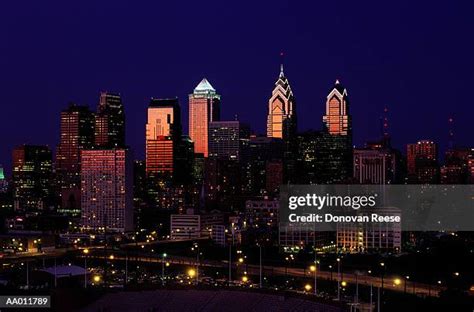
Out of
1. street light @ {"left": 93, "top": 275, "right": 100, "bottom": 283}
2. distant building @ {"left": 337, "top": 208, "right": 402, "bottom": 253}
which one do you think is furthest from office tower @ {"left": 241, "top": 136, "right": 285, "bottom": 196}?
street light @ {"left": 93, "top": 275, "right": 100, "bottom": 283}

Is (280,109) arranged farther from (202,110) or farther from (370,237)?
(370,237)

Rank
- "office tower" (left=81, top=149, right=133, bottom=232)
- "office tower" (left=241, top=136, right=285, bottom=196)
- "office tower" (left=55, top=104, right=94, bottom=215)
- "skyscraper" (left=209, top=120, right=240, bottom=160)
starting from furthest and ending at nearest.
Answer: "skyscraper" (left=209, top=120, right=240, bottom=160) < "office tower" (left=55, top=104, right=94, bottom=215) < "office tower" (left=241, top=136, right=285, bottom=196) < "office tower" (left=81, top=149, right=133, bottom=232)

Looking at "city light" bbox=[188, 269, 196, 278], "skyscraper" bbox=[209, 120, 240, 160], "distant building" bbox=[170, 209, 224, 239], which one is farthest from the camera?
"skyscraper" bbox=[209, 120, 240, 160]

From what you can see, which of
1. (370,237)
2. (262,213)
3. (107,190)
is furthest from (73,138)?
(370,237)

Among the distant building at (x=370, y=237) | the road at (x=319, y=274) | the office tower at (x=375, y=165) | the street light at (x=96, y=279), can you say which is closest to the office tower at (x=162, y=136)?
the office tower at (x=375, y=165)

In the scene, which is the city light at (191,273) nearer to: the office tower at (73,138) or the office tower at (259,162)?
the office tower at (259,162)

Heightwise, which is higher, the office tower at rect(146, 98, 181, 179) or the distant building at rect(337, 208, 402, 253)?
the office tower at rect(146, 98, 181, 179)

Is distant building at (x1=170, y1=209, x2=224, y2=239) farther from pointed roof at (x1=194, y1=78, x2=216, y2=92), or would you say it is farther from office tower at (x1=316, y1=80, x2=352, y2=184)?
pointed roof at (x1=194, y1=78, x2=216, y2=92)
